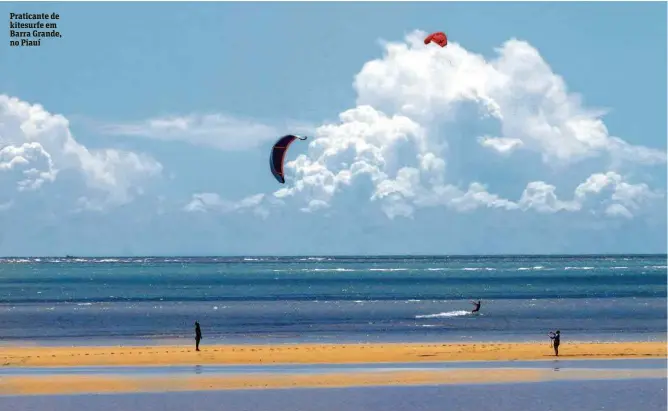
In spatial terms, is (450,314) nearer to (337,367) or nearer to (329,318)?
(329,318)

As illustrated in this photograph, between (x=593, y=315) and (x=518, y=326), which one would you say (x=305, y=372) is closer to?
(x=518, y=326)

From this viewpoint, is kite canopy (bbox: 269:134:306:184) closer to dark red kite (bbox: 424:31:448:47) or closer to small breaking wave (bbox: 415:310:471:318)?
dark red kite (bbox: 424:31:448:47)

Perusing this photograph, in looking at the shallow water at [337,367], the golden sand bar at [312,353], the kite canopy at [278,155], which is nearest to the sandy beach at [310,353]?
the golden sand bar at [312,353]

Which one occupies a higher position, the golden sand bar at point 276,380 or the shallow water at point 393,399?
the golden sand bar at point 276,380

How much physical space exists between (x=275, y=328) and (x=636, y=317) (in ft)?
78.0

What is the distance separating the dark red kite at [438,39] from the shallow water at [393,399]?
43.5 feet

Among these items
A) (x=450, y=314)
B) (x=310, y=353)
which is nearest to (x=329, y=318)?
(x=450, y=314)

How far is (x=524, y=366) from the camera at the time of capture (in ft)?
117

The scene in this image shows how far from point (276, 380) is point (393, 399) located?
5150 millimetres

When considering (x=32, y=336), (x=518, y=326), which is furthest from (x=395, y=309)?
(x=32, y=336)

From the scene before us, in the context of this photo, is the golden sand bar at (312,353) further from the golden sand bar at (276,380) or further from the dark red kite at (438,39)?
the dark red kite at (438,39)

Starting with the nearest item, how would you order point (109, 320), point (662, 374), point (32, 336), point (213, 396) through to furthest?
point (213, 396) < point (662, 374) < point (32, 336) < point (109, 320)

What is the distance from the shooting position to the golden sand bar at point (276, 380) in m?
30.5

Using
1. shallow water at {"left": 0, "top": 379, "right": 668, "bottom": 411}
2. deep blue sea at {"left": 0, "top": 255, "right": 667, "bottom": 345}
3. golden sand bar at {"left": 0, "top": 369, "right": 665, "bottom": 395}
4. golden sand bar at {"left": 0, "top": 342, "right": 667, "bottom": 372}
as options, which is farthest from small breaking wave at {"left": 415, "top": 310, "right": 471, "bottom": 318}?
shallow water at {"left": 0, "top": 379, "right": 668, "bottom": 411}
